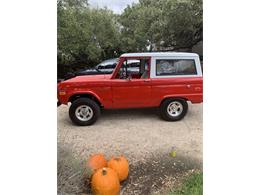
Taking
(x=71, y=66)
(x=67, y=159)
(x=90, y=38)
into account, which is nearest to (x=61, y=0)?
(x=90, y=38)

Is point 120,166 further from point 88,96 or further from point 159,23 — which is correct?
point 159,23

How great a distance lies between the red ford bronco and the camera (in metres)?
2.25

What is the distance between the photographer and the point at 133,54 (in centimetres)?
210

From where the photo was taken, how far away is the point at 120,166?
6.86 feet

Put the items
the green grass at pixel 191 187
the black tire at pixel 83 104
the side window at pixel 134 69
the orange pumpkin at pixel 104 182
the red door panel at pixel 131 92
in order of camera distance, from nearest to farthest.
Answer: the orange pumpkin at pixel 104 182 → the green grass at pixel 191 187 → the side window at pixel 134 69 → the black tire at pixel 83 104 → the red door panel at pixel 131 92

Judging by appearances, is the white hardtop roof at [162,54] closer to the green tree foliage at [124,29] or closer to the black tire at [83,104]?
the green tree foliage at [124,29]

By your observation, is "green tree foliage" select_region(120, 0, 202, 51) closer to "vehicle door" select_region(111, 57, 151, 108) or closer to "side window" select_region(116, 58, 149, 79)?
"side window" select_region(116, 58, 149, 79)

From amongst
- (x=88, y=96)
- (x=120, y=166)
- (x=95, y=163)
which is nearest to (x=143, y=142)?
(x=120, y=166)

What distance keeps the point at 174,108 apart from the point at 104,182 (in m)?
0.84

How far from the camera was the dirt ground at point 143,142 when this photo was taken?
7.09 feet

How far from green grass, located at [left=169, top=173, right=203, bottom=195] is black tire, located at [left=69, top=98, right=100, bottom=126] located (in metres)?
0.91

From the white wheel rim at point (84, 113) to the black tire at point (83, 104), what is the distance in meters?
0.02

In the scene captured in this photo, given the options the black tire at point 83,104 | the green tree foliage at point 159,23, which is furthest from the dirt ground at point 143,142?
the green tree foliage at point 159,23
